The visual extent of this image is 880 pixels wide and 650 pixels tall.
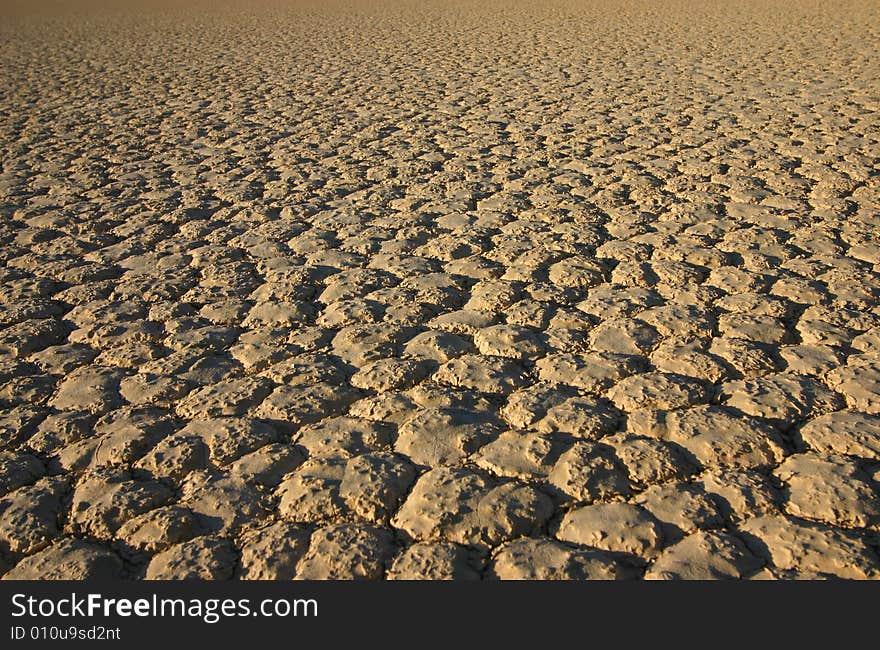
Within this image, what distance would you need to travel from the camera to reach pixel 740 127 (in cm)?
393

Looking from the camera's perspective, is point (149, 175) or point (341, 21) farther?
point (341, 21)

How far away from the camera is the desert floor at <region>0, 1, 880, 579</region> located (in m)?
1.34

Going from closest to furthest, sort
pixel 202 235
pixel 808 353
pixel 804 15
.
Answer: pixel 808 353 < pixel 202 235 < pixel 804 15

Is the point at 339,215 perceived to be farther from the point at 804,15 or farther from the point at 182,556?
the point at 804,15

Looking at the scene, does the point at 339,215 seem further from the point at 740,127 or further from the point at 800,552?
the point at 740,127

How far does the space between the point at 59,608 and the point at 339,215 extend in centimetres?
202

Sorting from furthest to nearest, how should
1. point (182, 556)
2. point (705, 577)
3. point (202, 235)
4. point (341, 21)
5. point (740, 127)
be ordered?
point (341, 21), point (740, 127), point (202, 235), point (182, 556), point (705, 577)

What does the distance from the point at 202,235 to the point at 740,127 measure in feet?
10.2

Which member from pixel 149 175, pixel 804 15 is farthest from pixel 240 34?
pixel 804 15

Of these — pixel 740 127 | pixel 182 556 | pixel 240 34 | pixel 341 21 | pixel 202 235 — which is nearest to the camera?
pixel 182 556

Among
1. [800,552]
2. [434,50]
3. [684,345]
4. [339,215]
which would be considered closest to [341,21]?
[434,50]

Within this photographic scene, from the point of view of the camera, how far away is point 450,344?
196cm

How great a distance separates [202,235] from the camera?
2820 mm

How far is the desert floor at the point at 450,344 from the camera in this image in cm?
134
